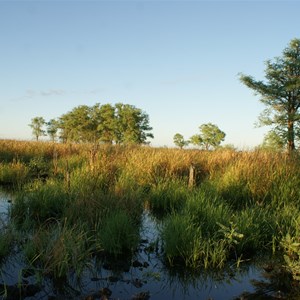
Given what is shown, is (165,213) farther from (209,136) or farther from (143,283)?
(209,136)

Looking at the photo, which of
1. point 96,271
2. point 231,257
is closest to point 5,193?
point 96,271

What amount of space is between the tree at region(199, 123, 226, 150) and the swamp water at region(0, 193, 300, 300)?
65.8 metres

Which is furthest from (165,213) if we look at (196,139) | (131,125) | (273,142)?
(196,139)

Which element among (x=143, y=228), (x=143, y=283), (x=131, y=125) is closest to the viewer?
(x=143, y=283)

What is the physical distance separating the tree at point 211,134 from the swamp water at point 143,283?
6578cm

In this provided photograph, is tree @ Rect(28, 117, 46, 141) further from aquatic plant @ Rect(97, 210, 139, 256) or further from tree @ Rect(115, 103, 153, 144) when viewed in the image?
aquatic plant @ Rect(97, 210, 139, 256)

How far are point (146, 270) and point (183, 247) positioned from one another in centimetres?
63

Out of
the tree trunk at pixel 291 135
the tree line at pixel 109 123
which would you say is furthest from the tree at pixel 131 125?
the tree trunk at pixel 291 135

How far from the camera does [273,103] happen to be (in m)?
27.8

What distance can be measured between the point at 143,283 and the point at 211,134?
68.8 metres

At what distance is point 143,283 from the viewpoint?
12.5 ft

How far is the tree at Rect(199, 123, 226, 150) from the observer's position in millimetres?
68938

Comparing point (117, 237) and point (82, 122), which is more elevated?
point (82, 122)

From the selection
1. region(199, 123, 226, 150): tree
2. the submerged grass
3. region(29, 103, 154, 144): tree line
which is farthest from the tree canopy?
the submerged grass
